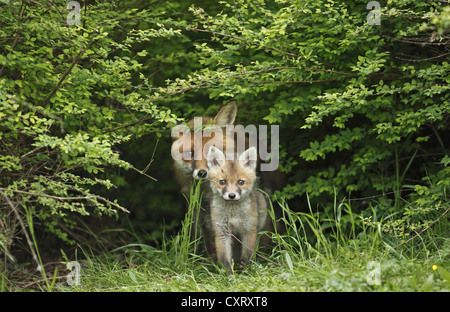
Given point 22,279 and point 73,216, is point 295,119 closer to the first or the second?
point 73,216

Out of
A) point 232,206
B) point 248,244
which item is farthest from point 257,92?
point 248,244

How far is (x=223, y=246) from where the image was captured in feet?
17.9

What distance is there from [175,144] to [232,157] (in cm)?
103

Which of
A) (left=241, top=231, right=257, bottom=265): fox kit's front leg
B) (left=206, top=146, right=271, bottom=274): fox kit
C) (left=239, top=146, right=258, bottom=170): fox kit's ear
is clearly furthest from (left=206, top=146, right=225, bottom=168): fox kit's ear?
(left=241, top=231, right=257, bottom=265): fox kit's front leg

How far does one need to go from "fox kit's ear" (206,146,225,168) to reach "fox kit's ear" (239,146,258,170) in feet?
0.63

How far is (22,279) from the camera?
5418 mm

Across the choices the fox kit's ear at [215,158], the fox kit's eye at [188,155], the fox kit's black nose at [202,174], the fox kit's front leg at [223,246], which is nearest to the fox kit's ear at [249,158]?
the fox kit's ear at [215,158]

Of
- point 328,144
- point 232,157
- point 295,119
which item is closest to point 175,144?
point 232,157

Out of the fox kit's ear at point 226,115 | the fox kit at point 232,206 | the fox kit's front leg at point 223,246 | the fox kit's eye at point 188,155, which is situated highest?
the fox kit's ear at point 226,115

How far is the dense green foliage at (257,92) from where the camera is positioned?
4.84m

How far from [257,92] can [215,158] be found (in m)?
0.90

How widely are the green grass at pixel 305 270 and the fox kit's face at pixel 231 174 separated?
0.90ft

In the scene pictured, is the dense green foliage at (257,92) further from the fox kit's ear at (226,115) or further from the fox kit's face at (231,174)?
the fox kit's face at (231,174)

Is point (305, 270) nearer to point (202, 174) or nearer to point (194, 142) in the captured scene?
point (202, 174)
